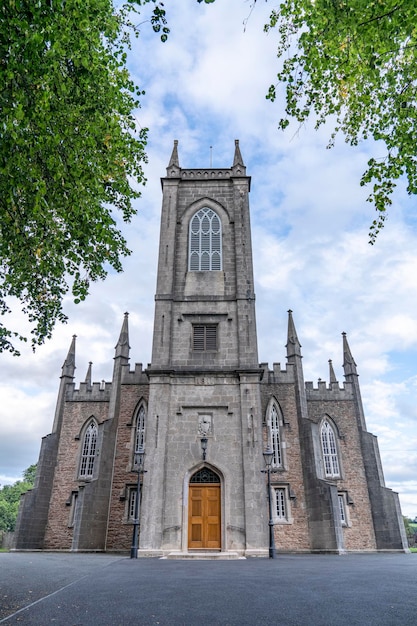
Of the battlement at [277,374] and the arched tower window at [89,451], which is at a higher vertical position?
the battlement at [277,374]

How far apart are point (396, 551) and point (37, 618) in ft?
78.9

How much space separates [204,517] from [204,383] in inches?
224

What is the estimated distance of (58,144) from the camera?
827cm

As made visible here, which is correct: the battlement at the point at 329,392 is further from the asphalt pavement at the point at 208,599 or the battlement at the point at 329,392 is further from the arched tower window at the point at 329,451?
the asphalt pavement at the point at 208,599

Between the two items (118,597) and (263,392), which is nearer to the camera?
(118,597)

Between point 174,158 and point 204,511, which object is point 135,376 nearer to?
point 204,511

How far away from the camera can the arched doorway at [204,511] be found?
18.1 meters

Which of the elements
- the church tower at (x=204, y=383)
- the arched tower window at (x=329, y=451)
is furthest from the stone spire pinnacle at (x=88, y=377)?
the arched tower window at (x=329, y=451)

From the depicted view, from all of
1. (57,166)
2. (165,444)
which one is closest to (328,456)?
(165,444)

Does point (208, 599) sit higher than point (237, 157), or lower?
lower

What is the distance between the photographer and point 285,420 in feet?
84.5

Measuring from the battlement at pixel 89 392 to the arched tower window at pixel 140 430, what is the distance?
2905 mm

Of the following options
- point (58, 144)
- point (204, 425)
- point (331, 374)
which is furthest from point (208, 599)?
point (331, 374)

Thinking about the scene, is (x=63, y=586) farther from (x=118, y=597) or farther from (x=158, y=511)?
(x=158, y=511)
